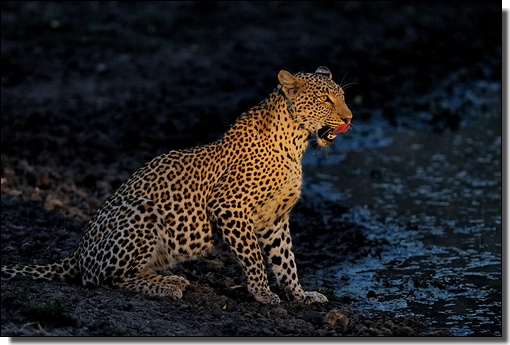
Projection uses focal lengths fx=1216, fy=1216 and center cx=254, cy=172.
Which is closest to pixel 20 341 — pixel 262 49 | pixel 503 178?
pixel 503 178

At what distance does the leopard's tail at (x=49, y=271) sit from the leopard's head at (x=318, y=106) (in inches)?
79.7

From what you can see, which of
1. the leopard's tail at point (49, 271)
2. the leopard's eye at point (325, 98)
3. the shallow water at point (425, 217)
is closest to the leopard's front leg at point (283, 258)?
the shallow water at point (425, 217)

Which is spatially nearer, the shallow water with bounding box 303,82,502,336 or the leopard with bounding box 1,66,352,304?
the leopard with bounding box 1,66,352,304

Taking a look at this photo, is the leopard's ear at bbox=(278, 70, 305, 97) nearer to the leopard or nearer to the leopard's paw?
the leopard

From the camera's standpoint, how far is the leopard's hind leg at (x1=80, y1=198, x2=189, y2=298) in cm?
893

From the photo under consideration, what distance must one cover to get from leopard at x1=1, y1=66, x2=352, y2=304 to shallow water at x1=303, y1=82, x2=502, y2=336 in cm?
124

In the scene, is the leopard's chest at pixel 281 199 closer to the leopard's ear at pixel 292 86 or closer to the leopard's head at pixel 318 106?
the leopard's head at pixel 318 106

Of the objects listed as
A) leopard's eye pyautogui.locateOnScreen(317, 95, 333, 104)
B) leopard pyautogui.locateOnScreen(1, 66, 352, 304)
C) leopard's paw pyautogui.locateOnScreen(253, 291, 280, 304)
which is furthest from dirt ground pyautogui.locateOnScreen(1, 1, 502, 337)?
leopard's eye pyautogui.locateOnScreen(317, 95, 333, 104)

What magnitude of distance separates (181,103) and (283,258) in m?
6.85

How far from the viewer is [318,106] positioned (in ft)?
29.8

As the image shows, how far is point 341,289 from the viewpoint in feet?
33.3

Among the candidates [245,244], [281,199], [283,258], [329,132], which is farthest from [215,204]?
[329,132]

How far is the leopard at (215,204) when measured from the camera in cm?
898

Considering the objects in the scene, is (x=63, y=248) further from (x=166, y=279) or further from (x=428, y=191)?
(x=428, y=191)
